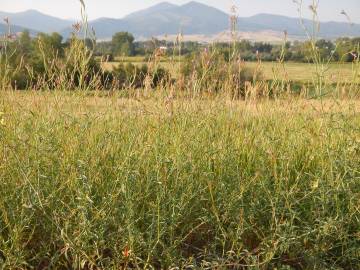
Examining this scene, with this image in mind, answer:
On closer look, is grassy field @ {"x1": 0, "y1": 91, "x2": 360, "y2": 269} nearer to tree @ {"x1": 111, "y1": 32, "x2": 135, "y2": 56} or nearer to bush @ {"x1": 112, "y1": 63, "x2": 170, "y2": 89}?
bush @ {"x1": 112, "y1": 63, "x2": 170, "y2": 89}

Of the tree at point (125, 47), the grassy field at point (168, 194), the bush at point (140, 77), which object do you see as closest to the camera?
the grassy field at point (168, 194)

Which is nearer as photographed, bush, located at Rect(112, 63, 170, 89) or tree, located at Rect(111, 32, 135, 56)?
bush, located at Rect(112, 63, 170, 89)

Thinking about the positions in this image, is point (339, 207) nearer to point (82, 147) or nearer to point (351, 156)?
point (351, 156)

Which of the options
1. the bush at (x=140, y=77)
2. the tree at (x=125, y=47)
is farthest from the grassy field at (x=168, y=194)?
the tree at (x=125, y=47)

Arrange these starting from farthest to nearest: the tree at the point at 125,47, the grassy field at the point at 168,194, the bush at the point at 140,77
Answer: the tree at the point at 125,47
the bush at the point at 140,77
the grassy field at the point at 168,194

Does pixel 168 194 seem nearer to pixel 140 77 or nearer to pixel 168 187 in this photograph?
pixel 168 187

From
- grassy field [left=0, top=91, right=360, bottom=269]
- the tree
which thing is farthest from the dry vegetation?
the tree

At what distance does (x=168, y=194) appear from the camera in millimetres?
2254

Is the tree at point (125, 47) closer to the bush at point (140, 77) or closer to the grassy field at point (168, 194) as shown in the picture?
the bush at point (140, 77)

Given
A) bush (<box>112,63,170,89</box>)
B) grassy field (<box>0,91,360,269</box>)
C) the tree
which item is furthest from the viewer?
the tree

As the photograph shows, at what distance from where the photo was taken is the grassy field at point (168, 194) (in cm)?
205

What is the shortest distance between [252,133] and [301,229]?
0.83 meters

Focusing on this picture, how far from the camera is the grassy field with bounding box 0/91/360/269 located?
2049 millimetres

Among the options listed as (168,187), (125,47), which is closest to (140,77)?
(125,47)
